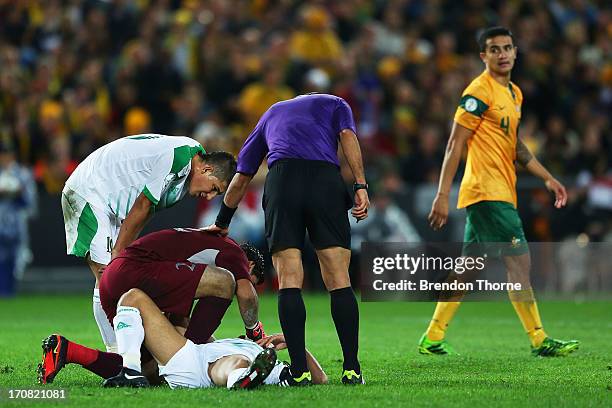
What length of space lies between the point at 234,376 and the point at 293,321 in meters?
0.51

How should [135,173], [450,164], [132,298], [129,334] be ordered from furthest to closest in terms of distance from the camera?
[450,164]
[135,173]
[132,298]
[129,334]

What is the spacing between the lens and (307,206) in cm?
746

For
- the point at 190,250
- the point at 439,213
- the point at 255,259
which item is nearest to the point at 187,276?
the point at 190,250

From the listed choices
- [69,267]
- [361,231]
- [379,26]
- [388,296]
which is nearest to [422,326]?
[388,296]

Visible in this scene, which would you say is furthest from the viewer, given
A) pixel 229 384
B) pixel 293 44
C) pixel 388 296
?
pixel 293 44

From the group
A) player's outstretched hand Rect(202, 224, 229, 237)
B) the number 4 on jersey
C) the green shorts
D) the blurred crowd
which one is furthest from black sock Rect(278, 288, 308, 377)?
the blurred crowd

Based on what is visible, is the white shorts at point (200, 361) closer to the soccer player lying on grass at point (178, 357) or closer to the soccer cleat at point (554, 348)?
the soccer player lying on grass at point (178, 357)

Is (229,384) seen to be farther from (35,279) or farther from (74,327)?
(35,279)

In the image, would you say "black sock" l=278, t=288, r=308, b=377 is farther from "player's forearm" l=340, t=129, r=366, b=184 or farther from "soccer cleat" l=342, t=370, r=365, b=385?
"player's forearm" l=340, t=129, r=366, b=184

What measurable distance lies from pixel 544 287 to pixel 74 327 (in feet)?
25.3

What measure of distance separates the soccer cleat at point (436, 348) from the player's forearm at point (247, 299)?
2.45 m

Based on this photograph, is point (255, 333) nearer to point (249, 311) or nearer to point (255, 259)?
point (249, 311)

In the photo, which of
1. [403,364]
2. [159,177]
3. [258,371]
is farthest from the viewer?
A: [403,364]

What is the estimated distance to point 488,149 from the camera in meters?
9.97
